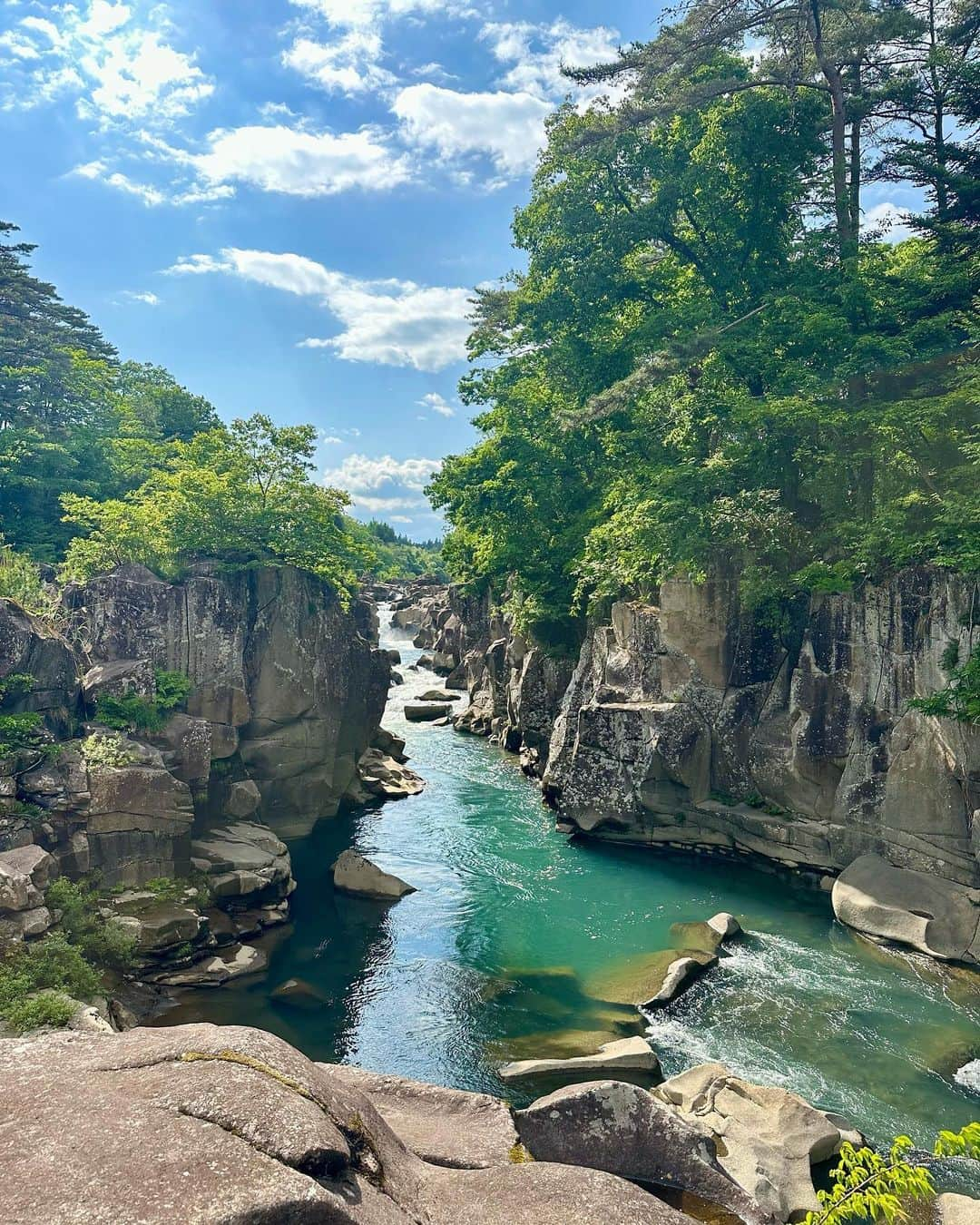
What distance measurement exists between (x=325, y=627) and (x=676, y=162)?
20003 mm

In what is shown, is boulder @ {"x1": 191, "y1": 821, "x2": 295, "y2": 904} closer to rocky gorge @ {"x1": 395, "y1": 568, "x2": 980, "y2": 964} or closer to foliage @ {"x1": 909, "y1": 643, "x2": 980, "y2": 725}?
rocky gorge @ {"x1": 395, "y1": 568, "x2": 980, "y2": 964}

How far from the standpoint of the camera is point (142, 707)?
19.7m

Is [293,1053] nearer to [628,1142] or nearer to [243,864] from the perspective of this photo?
[628,1142]

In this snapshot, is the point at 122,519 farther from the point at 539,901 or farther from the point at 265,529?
the point at 539,901

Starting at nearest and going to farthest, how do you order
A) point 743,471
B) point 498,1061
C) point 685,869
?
1. point 498,1061
2. point 685,869
3. point 743,471

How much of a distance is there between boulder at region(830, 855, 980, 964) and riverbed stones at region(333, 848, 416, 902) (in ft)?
35.4

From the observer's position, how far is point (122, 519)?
2288 cm

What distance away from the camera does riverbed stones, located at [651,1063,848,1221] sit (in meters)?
9.25

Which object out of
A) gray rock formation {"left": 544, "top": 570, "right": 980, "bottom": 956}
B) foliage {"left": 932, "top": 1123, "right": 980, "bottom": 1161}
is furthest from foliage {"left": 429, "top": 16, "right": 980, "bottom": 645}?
foliage {"left": 932, "top": 1123, "right": 980, "bottom": 1161}

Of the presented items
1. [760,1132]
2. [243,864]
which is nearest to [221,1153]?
[760,1132]

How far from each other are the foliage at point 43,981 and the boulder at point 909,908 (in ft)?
52.1

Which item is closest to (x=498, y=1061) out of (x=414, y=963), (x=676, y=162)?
(x=414, y=963)

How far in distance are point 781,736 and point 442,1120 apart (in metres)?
16.2

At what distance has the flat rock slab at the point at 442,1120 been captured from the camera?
302 inches
